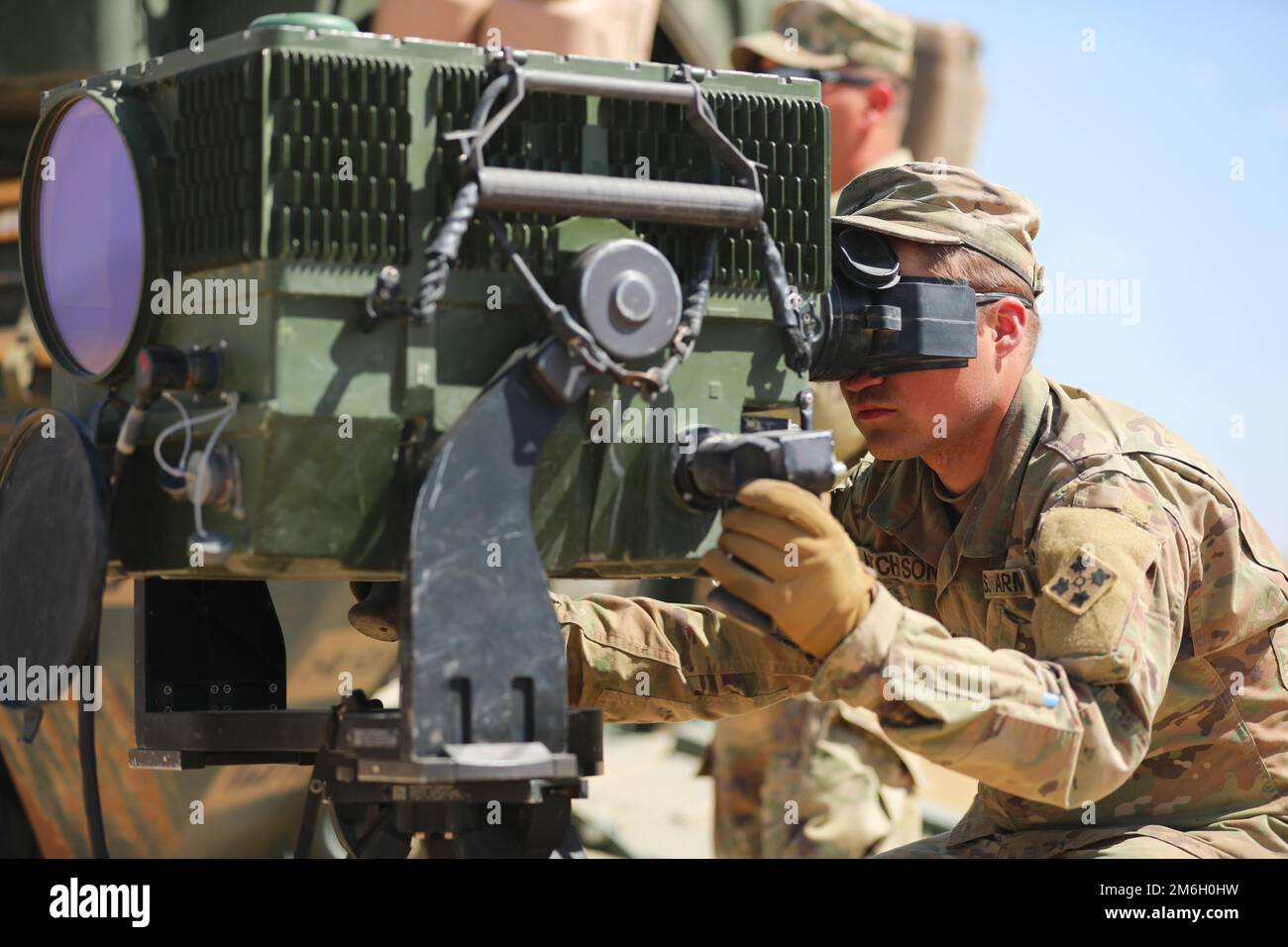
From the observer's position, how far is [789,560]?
7.13 feet

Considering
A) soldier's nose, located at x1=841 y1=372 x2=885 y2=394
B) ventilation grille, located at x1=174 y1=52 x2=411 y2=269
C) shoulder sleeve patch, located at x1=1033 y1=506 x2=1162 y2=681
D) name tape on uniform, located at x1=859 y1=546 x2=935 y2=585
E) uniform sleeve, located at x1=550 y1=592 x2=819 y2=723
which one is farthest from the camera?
name tape on uniform, located at x1=859 y1=546 x2=935 y2=585

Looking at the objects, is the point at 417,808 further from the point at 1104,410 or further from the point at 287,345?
the point at 1104,410

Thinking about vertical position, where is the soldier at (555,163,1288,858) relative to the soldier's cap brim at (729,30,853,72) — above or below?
below

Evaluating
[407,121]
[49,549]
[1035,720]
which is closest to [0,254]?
[49,549]

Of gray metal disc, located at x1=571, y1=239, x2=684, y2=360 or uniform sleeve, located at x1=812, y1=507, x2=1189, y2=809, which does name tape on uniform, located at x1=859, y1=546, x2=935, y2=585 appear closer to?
uniform sleeve, located at x1=812, y1=507, x2=1189, y2=809

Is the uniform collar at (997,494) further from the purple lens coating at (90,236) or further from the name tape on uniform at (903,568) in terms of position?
the purple lens coating at (90,236)

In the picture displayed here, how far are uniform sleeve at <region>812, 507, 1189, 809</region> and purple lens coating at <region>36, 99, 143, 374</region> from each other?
1.00m

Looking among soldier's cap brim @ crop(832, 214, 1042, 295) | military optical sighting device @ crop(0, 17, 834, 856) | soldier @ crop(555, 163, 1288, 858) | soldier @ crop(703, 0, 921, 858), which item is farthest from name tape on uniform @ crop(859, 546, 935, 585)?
soldier @ crop(703, 0, 921, 858)

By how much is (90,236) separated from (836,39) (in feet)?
14.2

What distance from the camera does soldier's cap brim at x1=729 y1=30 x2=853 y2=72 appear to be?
6.12m

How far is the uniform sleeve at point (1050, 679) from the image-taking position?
→ 7.51 ft

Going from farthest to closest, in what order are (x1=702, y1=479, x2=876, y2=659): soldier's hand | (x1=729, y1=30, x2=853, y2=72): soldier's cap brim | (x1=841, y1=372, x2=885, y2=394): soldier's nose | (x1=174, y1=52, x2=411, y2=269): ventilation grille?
(x1=729, y1=30, x2=853, y2=72): soldier's cap brim → (x1=841, y1=372, x2=885, y2=394): soldier's nose → (x1=702, y1=479, x2=876, y2=659): soldier's hand → (x1=174, y1=52, x2=411, y2=269): ventilation grille

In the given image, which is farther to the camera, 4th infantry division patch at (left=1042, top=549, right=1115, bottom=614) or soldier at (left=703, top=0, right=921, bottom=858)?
soldier at (left=703, top=0, right=921, bottom=858)

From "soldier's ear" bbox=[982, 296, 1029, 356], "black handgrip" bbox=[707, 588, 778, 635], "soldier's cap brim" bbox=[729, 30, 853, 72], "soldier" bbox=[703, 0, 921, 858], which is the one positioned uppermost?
"soldier's cap brim" bbox=[729, 30, 853, 72]
